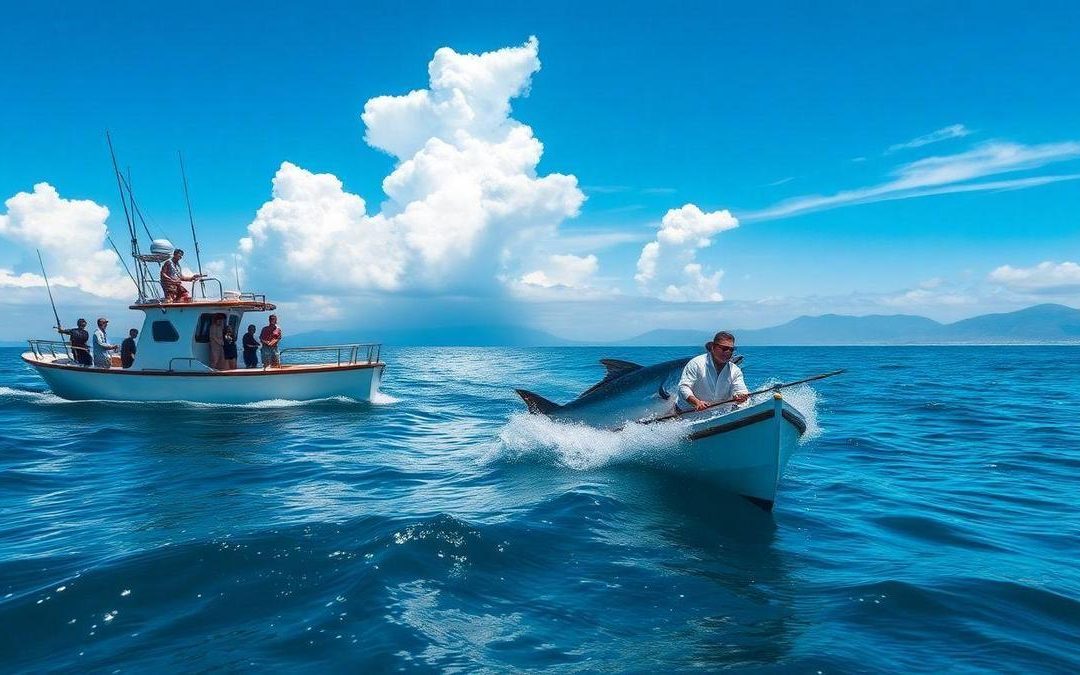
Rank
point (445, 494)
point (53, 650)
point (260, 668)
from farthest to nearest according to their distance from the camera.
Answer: point (445, 494)
point (53, 650)
point (260, 668)

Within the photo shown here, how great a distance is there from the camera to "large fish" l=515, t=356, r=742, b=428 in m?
11.8

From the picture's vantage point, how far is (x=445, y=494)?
34.4 ft

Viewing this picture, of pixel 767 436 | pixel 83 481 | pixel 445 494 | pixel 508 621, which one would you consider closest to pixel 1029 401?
pixel 767 436

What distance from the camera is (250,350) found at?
77.8ft

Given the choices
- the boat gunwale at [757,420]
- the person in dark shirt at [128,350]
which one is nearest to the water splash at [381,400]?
the person in dark shirt at [128,350]

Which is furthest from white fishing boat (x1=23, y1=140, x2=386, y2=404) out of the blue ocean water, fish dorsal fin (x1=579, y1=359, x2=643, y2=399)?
fish dorsal fin (x1=579, y1=359, x2=643, y2=399)

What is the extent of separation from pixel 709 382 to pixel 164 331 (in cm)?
2109

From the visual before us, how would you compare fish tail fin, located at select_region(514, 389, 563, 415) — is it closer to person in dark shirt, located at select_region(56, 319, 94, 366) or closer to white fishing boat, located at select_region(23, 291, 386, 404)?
white fishing boat, located at select_region(23, 291, 386, 404)

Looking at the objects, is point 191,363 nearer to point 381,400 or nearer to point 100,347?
point 100,347

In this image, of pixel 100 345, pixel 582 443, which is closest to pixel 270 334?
pixel 100 345

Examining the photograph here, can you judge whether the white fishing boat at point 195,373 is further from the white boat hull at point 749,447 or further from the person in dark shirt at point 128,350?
the white boat hull at point 749,447

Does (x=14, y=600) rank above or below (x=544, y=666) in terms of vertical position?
above

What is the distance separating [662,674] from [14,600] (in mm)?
6318

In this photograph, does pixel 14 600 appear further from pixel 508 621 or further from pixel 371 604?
pixel 508 621
